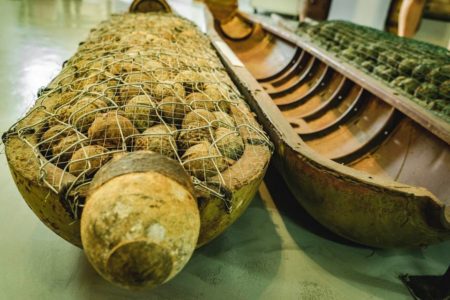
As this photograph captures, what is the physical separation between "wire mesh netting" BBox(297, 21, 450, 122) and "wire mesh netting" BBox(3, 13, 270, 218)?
1375 millimetres

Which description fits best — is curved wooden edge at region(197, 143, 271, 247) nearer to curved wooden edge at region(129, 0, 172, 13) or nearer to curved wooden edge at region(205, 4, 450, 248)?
curved wooden edge at region(205, 4, 450, 248)

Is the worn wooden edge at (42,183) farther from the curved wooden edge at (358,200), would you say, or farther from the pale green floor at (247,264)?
the curved wooden edge at (358,200)

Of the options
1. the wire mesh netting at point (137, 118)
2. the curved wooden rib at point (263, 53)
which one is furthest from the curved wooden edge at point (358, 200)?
the curved wooden rib at point (263, 53)

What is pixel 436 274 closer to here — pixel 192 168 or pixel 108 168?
pixel 192 168

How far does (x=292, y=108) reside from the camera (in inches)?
129

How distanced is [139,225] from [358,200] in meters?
1.00

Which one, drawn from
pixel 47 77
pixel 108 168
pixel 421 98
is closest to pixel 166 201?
pixel 108 168

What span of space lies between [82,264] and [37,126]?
682mm

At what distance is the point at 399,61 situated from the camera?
303cm

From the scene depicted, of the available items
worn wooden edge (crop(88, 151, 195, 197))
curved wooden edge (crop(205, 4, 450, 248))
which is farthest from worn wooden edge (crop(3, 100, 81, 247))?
curved wooden edge (crop(205, 4, 450, 248))

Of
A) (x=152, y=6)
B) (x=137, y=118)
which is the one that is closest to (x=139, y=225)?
(x=137, y=118)

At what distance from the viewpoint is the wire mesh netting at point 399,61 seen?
7.93ft

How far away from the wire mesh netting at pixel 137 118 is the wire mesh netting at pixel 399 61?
1.37 m

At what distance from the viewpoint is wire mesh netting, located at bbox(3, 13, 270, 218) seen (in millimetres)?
1283
